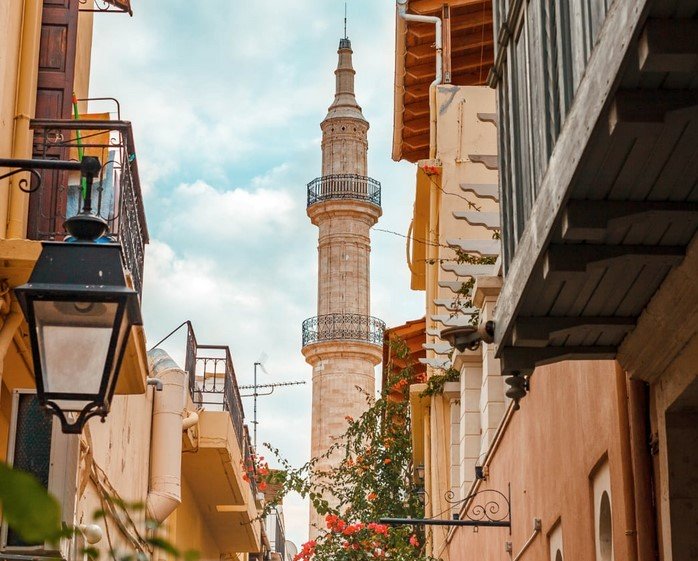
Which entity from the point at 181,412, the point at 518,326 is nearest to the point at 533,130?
the point at 518,326

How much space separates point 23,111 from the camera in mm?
9070

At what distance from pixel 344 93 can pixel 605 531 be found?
54.0 metres

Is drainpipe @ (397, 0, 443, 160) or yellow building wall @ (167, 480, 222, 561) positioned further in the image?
drainpipe @ (397, 0, 443, 160)

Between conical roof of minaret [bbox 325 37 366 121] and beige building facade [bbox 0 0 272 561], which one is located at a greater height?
conical roof of minaret [bbox 325 37 366 121]

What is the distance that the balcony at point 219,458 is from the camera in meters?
16.8

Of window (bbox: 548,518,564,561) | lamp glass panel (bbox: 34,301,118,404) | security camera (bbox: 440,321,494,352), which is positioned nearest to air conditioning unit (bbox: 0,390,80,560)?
security camera (bbox: 440,321,494,352)

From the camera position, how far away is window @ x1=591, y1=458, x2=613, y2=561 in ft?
25.2

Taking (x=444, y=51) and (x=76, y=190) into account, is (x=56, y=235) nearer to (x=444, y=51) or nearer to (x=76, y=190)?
(x=76, y=190)

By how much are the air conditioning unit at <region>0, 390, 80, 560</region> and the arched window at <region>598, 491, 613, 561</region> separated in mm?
3600

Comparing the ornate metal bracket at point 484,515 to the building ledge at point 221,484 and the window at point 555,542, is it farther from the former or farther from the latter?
the building ledge at point 221,484

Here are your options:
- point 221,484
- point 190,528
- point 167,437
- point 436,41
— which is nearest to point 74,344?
point 167,437

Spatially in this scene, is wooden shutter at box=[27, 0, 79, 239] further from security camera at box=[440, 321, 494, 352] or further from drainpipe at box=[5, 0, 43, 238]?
security camera at box=[440, 321, 494, 352]

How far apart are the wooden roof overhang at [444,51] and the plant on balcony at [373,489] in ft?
13.9

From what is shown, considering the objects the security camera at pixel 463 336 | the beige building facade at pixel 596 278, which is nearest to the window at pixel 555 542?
the beige building facade at pixel 596 278
